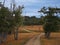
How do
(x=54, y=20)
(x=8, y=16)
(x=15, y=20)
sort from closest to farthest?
(x=8, y=16) < (x=15, y=20) < (x=54, y=20)

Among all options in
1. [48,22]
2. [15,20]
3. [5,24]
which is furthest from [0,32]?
[48,22]

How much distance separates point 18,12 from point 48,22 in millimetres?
8501

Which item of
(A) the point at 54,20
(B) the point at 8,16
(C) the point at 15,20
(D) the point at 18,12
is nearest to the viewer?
(B) the point at 8,16

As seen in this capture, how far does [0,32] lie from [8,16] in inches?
105

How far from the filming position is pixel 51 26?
4359 cm

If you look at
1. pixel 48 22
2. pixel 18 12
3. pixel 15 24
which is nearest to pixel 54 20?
pixel 48 22

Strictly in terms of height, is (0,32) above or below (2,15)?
below

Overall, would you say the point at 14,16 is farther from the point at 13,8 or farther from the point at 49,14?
the point at 49,14

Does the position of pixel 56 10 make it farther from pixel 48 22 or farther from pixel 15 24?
pixel 15 24

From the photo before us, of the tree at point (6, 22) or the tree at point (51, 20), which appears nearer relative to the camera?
the tree at point (6, 22)

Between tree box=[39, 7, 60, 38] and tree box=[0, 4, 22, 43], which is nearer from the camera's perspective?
tree box=[0, 4, 22, 43]

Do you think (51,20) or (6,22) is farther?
(51,20)

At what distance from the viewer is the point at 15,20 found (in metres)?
34.3

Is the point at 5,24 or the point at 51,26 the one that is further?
the point at 51,26
